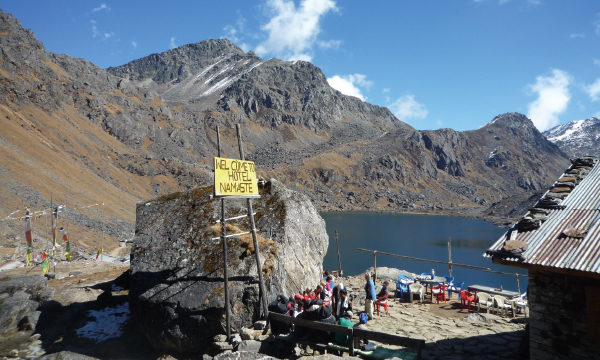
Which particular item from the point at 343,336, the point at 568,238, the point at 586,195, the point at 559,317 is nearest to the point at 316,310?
the point at 343,336

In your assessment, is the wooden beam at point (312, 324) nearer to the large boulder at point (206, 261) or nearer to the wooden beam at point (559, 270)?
the large boulder at point (206, 261)

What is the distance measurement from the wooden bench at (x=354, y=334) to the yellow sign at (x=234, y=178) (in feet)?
10.9

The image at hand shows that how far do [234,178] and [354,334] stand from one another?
4.91 metres

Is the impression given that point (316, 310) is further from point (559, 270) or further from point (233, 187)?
point (559, 270)

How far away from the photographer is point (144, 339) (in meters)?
10.0

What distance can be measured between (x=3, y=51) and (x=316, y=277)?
96681 millimetres

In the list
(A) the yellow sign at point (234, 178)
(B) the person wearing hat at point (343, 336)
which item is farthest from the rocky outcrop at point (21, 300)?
(B) the person wearing hat at point (343, 336)

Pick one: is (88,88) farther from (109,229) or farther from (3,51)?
(109,229)

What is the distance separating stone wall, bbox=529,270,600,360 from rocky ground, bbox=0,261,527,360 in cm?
134

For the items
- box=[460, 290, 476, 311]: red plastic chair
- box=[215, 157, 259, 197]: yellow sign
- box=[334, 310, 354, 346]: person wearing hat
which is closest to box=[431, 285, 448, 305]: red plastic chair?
box=[460, 290, 476, 311]: red plastic chair

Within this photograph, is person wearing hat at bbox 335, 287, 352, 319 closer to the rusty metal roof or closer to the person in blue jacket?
the person in blue jacket

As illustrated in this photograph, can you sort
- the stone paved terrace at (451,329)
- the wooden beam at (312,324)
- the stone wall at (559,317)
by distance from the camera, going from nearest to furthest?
the stone wall at (559,317) < the wooden beam at (312,324) < the stone paved terrace at (451,329)

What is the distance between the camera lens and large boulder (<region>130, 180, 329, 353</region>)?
9094mm

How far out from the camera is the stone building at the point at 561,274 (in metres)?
6.44
